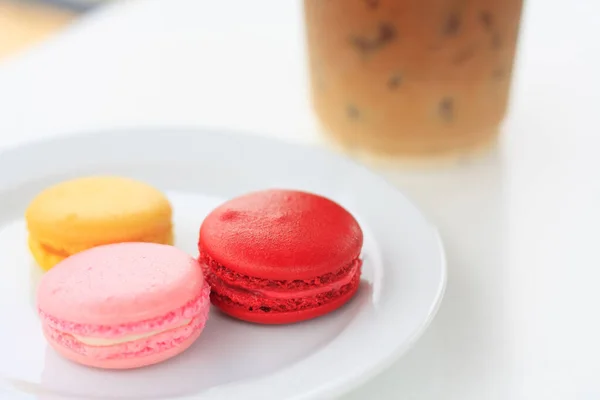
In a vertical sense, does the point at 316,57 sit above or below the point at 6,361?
above

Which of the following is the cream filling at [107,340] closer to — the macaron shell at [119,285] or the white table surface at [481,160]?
the macaron shell at [119,285]

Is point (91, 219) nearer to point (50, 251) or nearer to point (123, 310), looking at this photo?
point (50, 251)

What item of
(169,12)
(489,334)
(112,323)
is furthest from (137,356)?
(169,12)

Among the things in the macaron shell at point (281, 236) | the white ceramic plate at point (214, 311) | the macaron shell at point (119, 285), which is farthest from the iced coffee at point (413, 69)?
the macaron shell at point (119, 285)

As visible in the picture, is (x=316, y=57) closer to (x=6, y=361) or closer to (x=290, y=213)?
(x=290, y=213)

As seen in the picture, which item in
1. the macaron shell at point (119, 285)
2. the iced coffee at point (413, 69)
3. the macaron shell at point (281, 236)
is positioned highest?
the iced coffee at point (413, 69)

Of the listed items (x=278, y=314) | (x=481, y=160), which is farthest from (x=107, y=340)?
(x=481, y=160)
